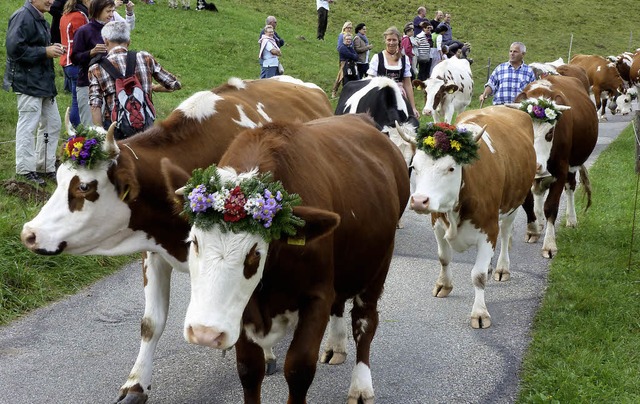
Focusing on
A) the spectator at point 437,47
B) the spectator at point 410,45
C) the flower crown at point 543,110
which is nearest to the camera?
the flower crown at point 543,110

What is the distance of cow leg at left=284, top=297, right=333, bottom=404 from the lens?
3789 mm

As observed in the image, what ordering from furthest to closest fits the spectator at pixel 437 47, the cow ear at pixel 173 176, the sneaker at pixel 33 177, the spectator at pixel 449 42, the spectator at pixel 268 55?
Answer: 1. the spectator at pixel 449 42
2. the spectator at pixel 437 47
3. the spectator at pixel 268 55
4. the sneaker at pixel 33 177
5. the cow ear at pixel 173 176

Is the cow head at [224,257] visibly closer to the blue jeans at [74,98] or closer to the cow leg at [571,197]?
the blue jeans at [74,98]

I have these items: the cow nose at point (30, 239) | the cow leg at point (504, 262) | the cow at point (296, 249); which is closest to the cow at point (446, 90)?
the cow leg at point (504, 262)

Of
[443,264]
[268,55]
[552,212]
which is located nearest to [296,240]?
[443,264]

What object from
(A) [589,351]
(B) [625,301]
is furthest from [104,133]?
(B) [625,301]

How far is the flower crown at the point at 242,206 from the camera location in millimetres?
3252

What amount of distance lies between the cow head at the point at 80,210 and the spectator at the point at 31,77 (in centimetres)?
406

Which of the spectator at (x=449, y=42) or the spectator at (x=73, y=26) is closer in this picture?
the spectator at (x=73, y=26)

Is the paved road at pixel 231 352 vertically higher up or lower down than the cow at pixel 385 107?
lower down

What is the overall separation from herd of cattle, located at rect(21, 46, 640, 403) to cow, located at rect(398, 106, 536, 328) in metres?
0.01

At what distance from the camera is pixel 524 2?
43.1 m

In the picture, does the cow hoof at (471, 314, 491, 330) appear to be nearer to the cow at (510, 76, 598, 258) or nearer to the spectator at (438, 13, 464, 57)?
the cow at (510, 76, 598, 258)

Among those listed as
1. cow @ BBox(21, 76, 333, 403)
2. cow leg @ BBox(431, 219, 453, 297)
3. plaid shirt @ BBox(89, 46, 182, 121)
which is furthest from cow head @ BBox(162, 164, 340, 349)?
cow leg @ BBox(431, 219, 453, 297)
